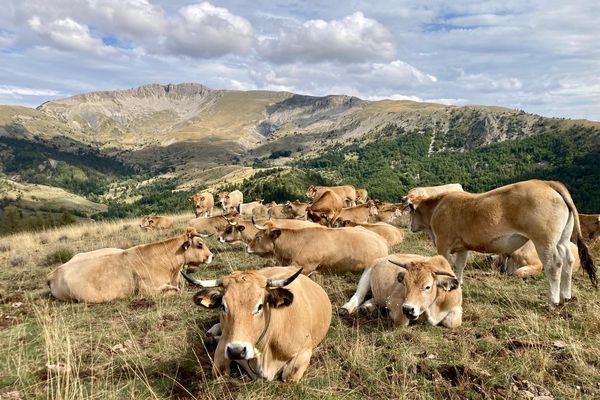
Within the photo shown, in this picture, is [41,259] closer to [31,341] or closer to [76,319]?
[76,319]

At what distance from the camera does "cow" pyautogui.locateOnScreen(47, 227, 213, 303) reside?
32.9ft

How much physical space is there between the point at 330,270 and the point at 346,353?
503 cm

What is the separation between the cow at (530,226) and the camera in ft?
25.8

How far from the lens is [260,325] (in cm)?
512

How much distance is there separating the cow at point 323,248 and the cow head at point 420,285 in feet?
12.4

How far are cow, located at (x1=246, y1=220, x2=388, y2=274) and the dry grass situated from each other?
1492 mm

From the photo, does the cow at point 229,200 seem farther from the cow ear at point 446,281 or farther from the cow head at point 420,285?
the cow ear at point 446,281

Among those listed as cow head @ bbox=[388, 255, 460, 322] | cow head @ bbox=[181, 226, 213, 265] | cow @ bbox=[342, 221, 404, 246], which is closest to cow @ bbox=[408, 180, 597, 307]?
cow head @ bbox=[388, 255, 460, 322]

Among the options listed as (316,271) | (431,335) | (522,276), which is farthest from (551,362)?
(316,271)

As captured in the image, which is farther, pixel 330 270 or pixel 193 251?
pixel 193 251

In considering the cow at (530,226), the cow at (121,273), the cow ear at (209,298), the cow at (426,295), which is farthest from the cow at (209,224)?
the cow ear at (209,298)

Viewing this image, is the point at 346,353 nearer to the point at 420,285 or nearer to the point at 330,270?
the point at 420,285

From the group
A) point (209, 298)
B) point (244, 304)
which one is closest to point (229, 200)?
point (209, 298)

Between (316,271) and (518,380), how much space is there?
6.38 m
